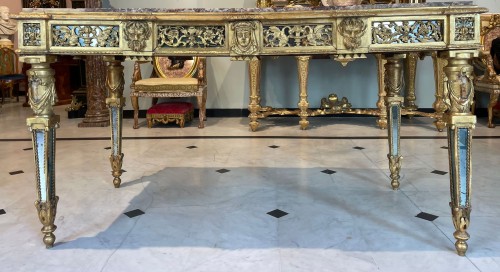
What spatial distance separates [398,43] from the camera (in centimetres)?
172

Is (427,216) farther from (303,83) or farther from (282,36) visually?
(303,83)

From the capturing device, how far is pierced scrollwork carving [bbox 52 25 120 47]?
1.76 metres

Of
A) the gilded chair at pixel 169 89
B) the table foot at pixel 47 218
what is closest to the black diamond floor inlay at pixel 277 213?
the table foot at pixel 47 218

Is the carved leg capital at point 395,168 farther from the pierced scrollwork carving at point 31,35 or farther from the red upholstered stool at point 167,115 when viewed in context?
the red upholstered stool at point 167,115

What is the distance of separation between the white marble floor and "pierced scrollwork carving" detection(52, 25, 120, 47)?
2.83 feet

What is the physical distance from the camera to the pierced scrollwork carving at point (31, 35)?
175 centimetres

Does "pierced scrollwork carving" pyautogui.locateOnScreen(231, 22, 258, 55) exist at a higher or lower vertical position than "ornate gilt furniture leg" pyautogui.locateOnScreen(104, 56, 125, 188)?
higher

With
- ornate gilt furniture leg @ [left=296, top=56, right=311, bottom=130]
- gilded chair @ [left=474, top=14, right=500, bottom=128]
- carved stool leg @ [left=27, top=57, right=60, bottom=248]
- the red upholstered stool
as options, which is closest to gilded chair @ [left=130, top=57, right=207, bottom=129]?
the red upholstered stool

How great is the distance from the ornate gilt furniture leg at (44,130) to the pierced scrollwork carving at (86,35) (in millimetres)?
110

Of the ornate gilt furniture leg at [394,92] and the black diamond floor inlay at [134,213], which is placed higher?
the ornate gilt furniture leg at [394,92]

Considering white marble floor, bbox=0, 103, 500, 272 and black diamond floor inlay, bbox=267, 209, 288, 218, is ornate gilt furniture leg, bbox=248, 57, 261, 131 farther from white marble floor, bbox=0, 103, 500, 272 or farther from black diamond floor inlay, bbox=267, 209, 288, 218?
black diamond floor inlay, bbox=267, 209, 288, 218

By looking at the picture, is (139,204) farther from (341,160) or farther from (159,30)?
(341,160)

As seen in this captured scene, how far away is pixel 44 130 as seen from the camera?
6.07 ft

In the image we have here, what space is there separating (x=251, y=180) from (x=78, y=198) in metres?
1.08
